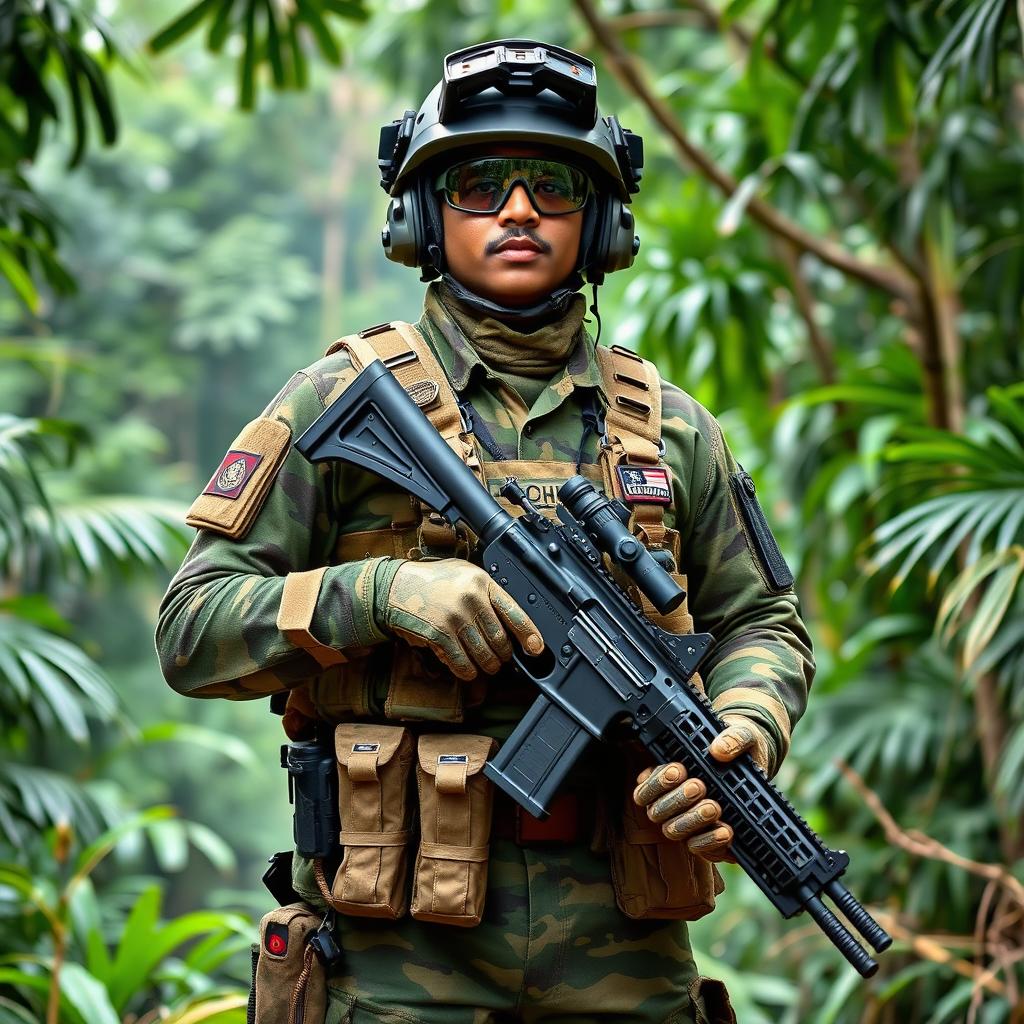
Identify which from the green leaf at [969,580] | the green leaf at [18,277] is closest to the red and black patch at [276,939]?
the green leaf at [969,580]

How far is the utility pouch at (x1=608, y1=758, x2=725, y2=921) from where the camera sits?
5.53 feet

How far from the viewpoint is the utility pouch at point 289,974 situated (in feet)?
5.52

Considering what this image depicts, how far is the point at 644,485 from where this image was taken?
1.79m

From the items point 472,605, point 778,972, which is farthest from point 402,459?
point 778,972

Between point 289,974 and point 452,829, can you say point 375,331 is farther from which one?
point 289,974

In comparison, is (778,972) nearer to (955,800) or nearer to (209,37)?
(955,800)

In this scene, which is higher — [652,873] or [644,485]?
[644,485]

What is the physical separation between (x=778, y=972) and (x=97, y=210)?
9.02 m

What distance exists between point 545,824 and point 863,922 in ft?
1.30

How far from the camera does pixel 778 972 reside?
4805 millimetres

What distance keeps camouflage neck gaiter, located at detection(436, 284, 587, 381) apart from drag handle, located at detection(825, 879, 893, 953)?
778 mm

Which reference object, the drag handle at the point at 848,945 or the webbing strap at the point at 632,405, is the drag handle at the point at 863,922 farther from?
the webbing strap at the point at 632,405

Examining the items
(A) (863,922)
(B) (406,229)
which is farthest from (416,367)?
(A) (863,922)

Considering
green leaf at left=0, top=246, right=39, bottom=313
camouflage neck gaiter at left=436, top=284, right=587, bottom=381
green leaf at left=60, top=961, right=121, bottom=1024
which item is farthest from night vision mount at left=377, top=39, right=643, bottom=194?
green leaf at left=60, top=961, right=121, bottom=1024
